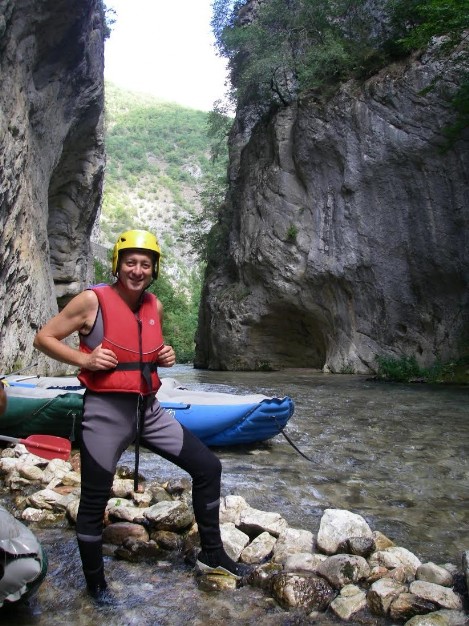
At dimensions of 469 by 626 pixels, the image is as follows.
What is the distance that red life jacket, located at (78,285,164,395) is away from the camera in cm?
237

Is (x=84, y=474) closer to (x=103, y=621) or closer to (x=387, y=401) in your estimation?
(x=103, y=621)

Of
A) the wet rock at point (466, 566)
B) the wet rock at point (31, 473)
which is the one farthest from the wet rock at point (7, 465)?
the wet rock at point (466, 566)

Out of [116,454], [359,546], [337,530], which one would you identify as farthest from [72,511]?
[359,546]

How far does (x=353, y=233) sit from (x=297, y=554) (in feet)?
47.8

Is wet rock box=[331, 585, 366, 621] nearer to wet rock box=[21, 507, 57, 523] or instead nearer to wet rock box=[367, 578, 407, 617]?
wet rock box=[367, 578, 407, 617]

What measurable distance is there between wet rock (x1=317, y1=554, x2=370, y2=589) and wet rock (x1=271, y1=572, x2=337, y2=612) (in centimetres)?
4

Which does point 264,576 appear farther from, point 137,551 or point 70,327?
point 70,327

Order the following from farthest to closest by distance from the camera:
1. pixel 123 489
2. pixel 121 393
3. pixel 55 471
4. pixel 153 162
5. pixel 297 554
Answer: pixel 153 162 → pixel 55 471 → pixel 123 489 → pixel 297 554 → pixel 121 393

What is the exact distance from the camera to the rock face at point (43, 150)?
440 inches

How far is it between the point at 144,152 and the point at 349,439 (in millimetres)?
122669

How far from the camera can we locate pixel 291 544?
2.67m

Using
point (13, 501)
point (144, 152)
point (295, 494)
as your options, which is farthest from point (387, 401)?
point (144, 152)

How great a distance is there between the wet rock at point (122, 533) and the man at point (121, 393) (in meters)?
0.49

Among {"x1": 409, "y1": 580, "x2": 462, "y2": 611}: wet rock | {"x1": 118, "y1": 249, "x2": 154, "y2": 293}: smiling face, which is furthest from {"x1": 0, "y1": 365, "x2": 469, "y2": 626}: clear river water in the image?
{"x1": 118, "y1": 249, "x2": 154, "y2": 293}: smiling face
